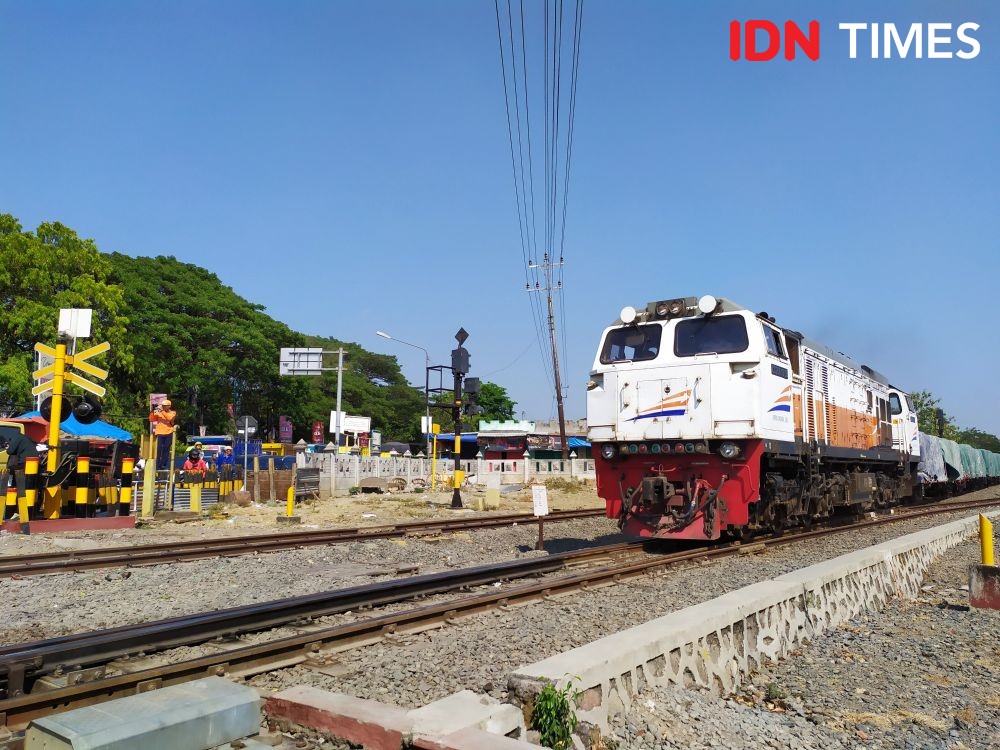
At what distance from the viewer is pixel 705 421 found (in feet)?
35.7

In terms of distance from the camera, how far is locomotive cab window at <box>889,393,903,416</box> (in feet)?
64.0

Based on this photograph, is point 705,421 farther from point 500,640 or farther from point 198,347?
point 198,347

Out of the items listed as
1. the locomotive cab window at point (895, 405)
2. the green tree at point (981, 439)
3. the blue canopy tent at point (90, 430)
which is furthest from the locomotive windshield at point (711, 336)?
the green tree at point (981, 439)

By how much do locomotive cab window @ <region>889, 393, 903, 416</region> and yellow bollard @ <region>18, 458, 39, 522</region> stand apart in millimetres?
19032

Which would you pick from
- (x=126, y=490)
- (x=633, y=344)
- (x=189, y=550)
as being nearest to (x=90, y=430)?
(x=126, y=490)

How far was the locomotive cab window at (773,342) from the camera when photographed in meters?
11.3

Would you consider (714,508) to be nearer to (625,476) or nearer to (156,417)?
(625,476)

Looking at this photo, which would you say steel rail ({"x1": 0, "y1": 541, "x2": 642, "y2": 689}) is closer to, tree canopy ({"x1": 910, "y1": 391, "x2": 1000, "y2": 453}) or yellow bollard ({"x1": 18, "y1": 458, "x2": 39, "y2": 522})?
yellow bollard ({"x1": 18, "y1": 458, "x2": 39, "y2": 522})

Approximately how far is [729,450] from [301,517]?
11905 mm

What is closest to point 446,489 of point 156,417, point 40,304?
point 156,417

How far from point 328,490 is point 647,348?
57.7ft

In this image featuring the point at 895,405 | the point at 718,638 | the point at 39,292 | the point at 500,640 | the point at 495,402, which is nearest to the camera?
the point at 718,638

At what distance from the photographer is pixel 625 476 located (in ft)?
38.2

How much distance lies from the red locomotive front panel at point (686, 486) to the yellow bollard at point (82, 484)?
10772mm
